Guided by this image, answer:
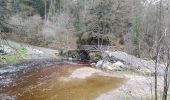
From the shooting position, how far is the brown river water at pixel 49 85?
20.0m

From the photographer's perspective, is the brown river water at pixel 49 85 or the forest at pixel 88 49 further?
the brown river water at pixel 49 85

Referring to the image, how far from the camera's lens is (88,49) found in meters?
45.4

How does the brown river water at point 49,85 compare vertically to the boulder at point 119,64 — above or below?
below

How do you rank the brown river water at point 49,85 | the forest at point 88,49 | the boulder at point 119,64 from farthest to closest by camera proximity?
the boulder at point 119,64 → the brown river water at point 49,85 → the forest at point 88,49

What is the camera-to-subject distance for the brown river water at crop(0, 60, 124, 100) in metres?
20.0

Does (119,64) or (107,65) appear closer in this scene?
(119,64)

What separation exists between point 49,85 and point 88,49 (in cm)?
2232

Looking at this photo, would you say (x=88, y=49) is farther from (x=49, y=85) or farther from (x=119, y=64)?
(x=49, y=85)

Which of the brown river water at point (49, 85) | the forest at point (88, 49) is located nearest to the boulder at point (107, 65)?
the forest at point (88, 49)

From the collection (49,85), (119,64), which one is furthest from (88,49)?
(49,85)

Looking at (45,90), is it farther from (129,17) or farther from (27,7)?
(27,7)

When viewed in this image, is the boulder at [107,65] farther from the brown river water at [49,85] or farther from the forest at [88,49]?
the brown river water at [49,85]

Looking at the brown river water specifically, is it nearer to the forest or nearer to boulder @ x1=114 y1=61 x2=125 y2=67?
the forest

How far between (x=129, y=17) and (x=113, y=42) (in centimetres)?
524
